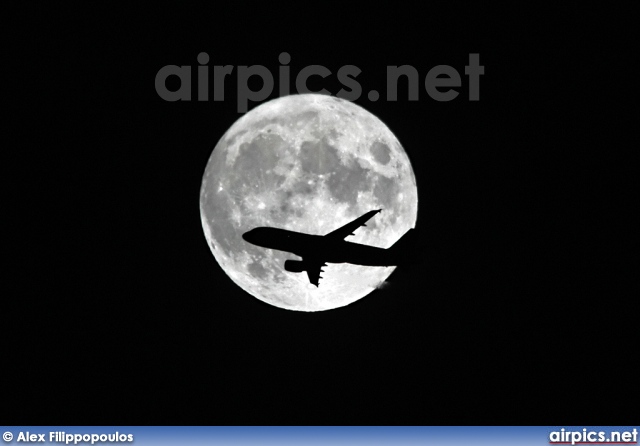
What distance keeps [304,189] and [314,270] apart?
176 cm

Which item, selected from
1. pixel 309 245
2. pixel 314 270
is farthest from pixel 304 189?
pixel 314 270

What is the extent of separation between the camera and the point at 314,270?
14328 mm

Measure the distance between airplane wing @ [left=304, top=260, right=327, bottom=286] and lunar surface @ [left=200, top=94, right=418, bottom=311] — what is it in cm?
13

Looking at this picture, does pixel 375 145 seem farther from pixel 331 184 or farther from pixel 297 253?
pixel 297 253

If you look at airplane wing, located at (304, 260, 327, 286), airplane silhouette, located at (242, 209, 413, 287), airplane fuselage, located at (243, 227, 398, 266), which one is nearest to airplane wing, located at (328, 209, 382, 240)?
airplane silhouette, located at (242, 209, 413, 287)

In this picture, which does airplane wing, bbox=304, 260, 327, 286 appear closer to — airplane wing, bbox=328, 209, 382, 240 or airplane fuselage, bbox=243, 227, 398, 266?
airplane fuselage, bbox=243, 227, 398, 266

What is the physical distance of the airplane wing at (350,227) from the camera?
14.2 meters

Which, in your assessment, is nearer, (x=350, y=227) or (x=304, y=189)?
(x=304, y=189)

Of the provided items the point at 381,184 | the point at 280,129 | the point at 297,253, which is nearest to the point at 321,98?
the point at 280,129

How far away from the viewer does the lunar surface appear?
1397 centimetres

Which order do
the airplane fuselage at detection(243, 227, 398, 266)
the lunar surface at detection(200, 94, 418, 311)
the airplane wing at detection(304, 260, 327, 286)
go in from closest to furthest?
the lunar surface at detection(200, 94, 418, 311)
the airplane fuselage at detection(243, 227, 398, 266)
the airplane wing at detection(304, 260, 327, 286)

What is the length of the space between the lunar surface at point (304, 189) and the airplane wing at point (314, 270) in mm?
130

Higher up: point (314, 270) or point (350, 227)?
point (350, 227)

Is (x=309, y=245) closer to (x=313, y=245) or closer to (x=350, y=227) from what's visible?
(x=313, y=245)
